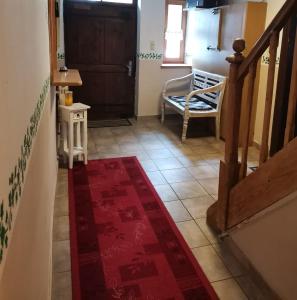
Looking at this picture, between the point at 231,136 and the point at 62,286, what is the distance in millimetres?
1332

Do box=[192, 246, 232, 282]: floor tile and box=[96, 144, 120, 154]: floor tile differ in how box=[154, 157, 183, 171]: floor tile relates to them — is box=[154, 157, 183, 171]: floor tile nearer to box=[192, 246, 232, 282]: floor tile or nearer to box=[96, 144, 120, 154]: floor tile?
box=[96, 144, 120, 154]: floor tile

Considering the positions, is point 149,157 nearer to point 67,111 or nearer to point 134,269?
point 67,111

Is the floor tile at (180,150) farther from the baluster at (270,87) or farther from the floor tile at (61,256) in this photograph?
the baluster at (270,87)

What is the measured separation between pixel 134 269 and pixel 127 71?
3.94 metres

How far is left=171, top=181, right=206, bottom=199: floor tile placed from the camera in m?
3.04

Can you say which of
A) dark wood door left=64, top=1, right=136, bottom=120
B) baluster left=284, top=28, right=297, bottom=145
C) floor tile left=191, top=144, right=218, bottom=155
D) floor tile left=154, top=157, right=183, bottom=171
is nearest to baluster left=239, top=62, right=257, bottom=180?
baluster left=284, top=28, right=297, bottom=145

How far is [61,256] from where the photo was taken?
7.14ft

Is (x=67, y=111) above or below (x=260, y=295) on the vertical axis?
above

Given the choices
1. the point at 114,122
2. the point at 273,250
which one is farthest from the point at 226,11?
the point at 273,250

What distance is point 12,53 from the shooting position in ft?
2.59

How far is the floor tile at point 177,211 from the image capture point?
2655mm

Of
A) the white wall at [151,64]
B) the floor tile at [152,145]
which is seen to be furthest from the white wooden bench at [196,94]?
the floor tile at [152,145]

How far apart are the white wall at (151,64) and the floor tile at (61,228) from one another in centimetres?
321

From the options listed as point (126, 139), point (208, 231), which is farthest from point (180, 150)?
point (208, 231)
